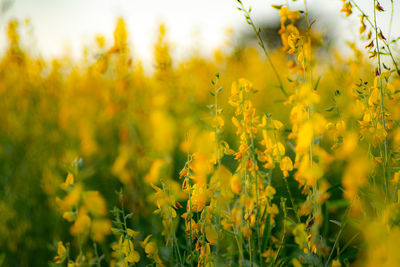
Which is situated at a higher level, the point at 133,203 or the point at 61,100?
the point at 133,203

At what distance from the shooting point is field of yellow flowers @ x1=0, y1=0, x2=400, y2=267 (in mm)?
1084

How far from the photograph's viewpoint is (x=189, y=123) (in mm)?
1094

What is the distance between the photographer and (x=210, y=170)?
1.18 m

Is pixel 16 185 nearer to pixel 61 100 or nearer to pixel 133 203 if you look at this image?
pixel 61 100

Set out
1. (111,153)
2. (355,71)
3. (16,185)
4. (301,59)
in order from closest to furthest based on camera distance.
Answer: (301,59)
(355,71)
(16,185)
(111,153)

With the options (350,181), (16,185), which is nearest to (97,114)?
(16,185)

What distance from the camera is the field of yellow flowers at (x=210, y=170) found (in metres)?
1.08

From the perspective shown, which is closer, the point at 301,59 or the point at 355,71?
the point at 301,59

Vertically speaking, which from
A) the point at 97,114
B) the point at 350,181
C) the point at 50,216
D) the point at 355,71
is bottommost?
the point at 97,114

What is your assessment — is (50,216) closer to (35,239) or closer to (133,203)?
(35,239)

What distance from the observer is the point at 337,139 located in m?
1.33

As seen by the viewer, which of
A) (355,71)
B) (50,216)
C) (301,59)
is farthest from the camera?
(50,216)

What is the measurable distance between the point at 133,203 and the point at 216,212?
0.84 feet

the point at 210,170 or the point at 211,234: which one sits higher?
the point at 210,170
